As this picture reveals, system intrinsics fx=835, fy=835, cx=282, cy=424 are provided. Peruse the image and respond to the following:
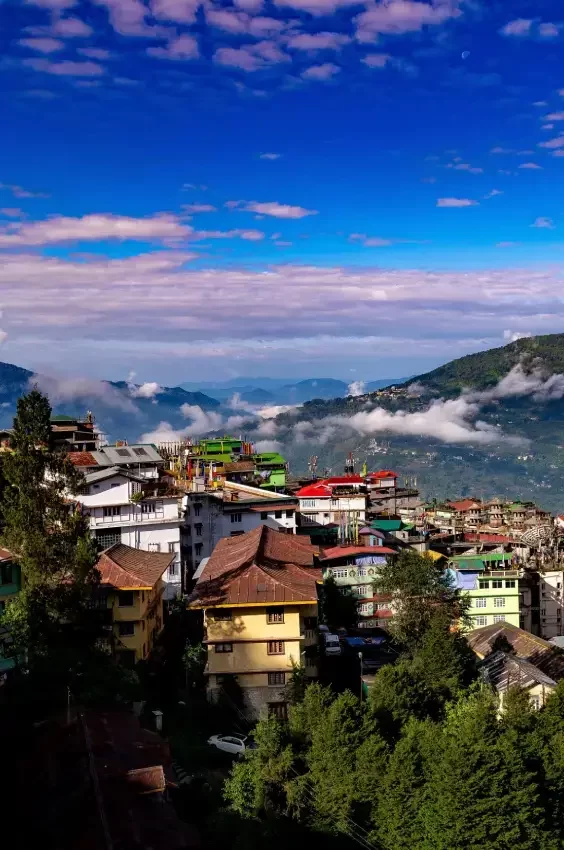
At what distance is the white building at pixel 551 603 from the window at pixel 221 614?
1121 inches

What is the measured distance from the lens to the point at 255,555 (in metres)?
32.5

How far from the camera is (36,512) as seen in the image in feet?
85.3

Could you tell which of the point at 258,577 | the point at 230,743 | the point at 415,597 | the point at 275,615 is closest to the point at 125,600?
the point at 258,577

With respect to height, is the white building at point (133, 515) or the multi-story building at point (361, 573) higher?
the white building at point (133, 515)

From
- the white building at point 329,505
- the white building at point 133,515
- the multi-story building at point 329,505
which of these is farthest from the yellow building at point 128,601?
the white building at point 329,505

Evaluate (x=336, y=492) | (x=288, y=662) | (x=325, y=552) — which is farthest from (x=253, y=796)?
(x=336, y=492)

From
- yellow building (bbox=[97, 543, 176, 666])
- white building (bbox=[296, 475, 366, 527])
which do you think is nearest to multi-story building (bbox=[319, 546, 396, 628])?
yellow building (bbox=[97, 543, 176, 666])

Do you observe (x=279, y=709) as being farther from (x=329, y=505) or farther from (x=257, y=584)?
(x=329, y=505)

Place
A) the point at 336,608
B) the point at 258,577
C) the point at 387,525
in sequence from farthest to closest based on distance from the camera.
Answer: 1. the point at 387,525
2. the point at 336,608
3. the point at 258,577

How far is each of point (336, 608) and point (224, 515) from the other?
1265 centimetres

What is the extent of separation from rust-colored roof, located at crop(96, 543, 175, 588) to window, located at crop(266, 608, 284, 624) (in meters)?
4.74

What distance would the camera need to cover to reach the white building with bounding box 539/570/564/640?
169ft

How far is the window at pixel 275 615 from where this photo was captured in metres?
29.6

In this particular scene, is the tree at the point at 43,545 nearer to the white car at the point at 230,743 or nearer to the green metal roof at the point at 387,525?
the white car at the point at 230,743
